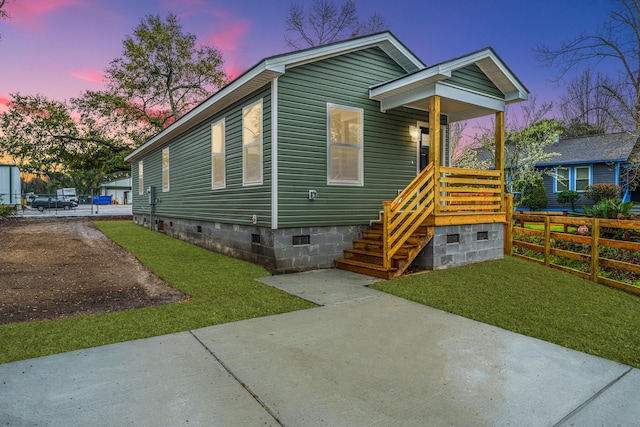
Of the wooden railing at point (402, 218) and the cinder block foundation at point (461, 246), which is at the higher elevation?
the wooden railing at point (402, 218)

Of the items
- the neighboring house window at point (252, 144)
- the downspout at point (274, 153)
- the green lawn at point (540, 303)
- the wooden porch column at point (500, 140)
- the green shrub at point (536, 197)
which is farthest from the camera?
the green shrub at point (536, 197)

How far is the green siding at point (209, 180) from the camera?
23.7ft

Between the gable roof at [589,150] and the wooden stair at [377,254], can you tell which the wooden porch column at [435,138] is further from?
the gable roof at [589,150]

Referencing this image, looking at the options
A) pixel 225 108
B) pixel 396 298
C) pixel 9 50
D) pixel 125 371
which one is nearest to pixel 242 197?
pixel 225 108

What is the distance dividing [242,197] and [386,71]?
4.44 m

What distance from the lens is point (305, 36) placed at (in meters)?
22.8

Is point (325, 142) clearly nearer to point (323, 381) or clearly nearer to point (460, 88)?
point (460, 88)

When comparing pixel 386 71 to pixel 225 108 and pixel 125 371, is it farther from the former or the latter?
pixel 125 371

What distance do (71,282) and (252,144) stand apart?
409 cm

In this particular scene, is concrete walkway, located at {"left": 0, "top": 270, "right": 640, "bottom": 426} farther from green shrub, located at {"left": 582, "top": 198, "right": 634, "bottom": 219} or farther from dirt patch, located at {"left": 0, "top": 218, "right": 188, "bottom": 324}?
green shrub, located at {"left": 582, "top": 198, "right": 634, "bottom": 219}

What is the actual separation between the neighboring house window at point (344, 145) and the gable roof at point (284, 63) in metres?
1.10

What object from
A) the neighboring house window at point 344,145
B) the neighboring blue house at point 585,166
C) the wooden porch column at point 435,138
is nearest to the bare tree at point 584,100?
the neighboring blue house at point 585,166

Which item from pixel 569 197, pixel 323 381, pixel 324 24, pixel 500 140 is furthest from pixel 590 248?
pixel 324 24

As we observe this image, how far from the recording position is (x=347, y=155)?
307 inches
